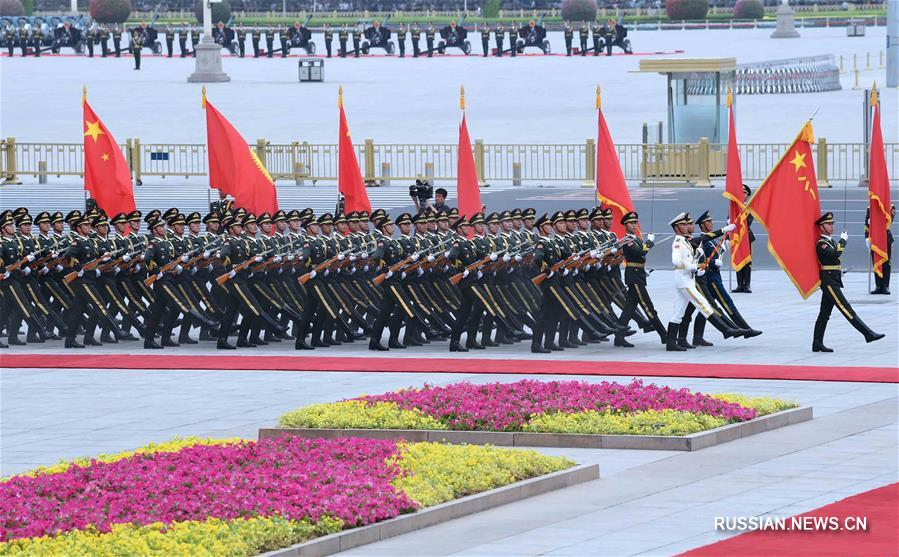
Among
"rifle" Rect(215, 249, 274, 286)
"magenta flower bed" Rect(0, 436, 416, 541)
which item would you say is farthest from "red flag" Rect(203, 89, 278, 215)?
"magenta flower bed" Rect(0, 436, 416, 541)

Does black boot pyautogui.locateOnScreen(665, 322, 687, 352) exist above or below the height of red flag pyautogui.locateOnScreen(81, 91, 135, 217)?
below

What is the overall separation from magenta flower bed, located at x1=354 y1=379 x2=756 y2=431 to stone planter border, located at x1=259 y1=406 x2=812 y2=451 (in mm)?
112

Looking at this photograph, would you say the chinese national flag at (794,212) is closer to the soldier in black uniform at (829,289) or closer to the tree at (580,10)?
the soldier in black uniform at (829,289)

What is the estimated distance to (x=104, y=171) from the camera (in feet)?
65.9

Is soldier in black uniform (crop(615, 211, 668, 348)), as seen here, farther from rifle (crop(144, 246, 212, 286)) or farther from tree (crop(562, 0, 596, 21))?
tree (crop(562, 0, 596, 21))

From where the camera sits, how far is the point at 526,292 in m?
17.4

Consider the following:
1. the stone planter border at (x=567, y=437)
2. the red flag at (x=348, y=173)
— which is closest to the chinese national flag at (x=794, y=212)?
the red flag at (x=348, y=173)

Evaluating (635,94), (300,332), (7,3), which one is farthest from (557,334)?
(7,3)

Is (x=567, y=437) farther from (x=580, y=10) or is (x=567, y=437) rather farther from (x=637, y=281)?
(x=580, y=10)

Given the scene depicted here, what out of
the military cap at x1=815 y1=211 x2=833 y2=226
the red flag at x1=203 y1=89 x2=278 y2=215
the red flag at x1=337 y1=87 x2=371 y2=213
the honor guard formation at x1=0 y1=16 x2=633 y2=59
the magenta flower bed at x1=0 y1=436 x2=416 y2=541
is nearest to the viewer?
A: the magenta flower bed at x1=0 y1=436 x2=416 y2=541

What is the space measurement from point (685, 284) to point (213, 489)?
7506 millimetres

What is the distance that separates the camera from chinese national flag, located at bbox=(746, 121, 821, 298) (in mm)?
16484

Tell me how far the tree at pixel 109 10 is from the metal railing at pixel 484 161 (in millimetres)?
44701

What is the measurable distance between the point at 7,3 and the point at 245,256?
224 ft
